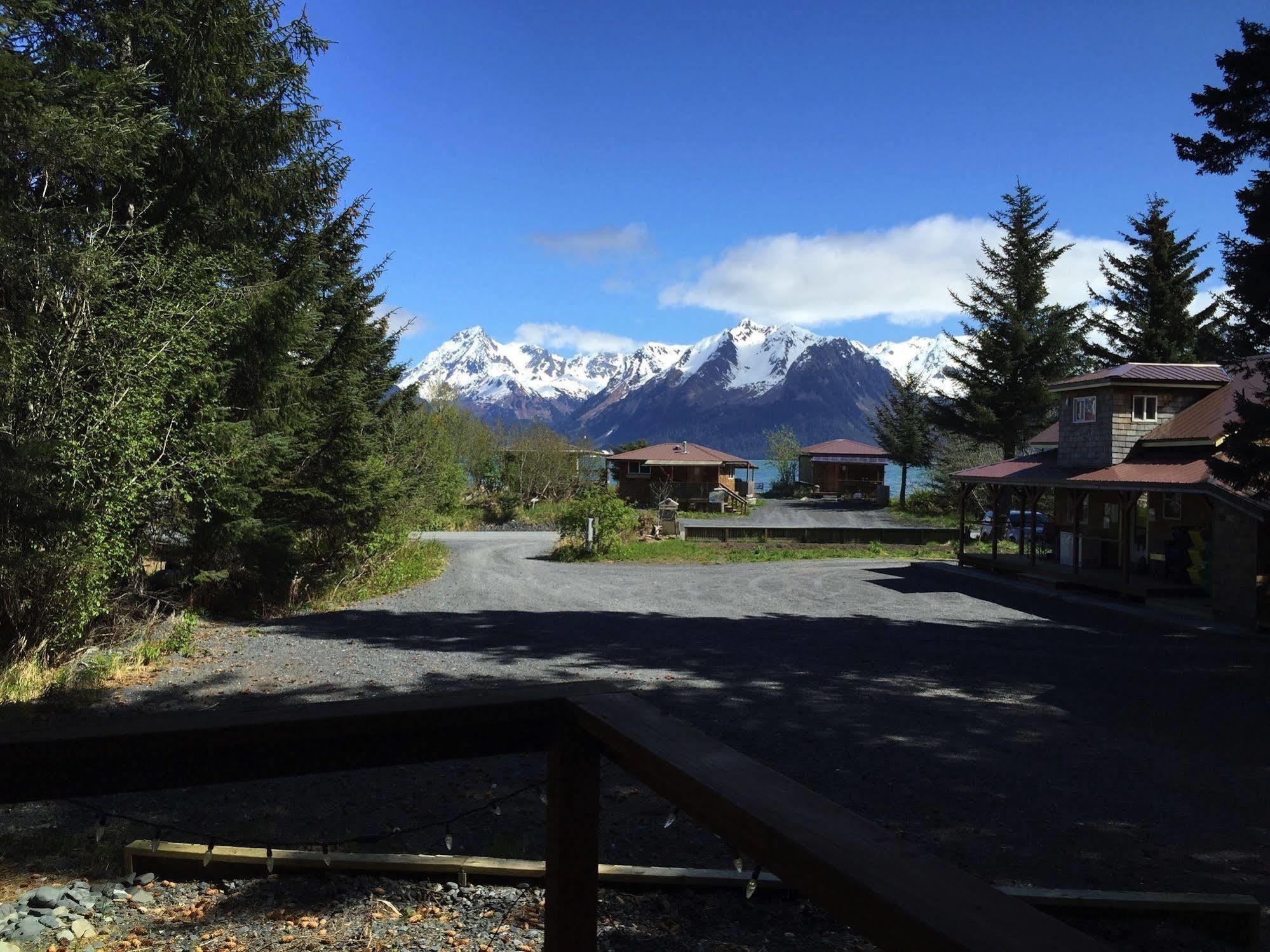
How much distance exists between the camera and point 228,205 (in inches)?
506

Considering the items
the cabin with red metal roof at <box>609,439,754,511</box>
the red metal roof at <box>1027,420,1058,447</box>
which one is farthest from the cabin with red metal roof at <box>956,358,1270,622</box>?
the cabin with red metal roof at <box>609,439,754,511</box>

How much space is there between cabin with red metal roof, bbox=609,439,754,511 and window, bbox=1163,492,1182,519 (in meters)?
26.2

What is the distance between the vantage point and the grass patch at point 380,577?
17156 millimetres

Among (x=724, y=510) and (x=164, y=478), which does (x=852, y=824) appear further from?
(x=724, y=510)

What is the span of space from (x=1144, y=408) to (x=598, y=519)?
14.9 m

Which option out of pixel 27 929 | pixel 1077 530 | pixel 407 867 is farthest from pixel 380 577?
pixel 1077 530

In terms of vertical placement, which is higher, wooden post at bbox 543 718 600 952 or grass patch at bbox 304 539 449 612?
wooden post at bbox 543 718 600 952

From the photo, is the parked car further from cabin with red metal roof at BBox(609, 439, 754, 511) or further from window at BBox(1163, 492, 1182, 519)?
cabin with red metal roof at BBox(609, 439, 754, 511)

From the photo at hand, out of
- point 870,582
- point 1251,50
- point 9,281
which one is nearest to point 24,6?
point 9,281

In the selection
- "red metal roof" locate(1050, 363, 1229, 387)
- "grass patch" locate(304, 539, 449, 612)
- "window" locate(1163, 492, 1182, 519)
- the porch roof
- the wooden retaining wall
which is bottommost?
"grass patch" locate(304, 539, 449, 612)

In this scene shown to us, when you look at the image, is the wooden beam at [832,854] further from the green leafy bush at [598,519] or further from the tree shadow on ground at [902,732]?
the green leafy bush at [598,519]

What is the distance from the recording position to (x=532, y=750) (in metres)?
2.11

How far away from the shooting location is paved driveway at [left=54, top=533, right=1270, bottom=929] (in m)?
5.60

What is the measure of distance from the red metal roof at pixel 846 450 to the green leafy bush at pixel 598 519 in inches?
1391
